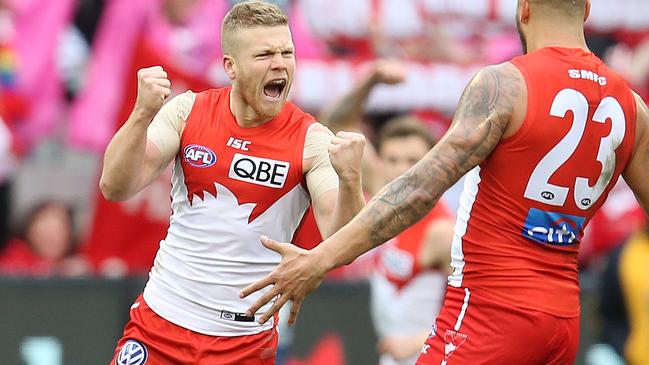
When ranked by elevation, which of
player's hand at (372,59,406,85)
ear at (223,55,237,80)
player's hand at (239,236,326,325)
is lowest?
player's hand at (239,236,326,325)

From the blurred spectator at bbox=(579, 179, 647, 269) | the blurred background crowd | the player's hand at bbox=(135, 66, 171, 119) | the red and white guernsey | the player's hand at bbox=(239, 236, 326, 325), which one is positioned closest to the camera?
the player's hand at bbox=(239, 236, 326, 325)

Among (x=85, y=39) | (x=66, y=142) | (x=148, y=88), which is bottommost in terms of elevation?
(x=66, y=142)

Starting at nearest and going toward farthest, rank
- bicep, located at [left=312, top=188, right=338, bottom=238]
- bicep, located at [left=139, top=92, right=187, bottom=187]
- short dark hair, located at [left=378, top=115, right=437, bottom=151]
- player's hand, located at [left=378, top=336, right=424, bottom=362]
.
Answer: bicep, located at [left=312, top=188, right=338, bottom=238] < bicep, located at [left=139, top=92, right=187, bottom=187] < player's hand, located at [left=378, top=336, right=424, bottom=362] < short dark hair, located at [left=378, top=115, right=437, bottom=151]

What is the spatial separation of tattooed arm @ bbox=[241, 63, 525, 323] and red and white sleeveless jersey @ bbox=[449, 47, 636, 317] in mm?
104

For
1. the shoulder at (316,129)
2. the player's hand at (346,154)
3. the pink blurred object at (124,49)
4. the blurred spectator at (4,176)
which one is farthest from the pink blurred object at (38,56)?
the player's hand at (346,154)

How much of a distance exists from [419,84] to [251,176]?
19.9 feet

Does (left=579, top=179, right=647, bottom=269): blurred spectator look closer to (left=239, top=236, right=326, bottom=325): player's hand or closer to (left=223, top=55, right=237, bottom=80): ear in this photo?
(left=223, top=55, right=237, bottom=80): ear

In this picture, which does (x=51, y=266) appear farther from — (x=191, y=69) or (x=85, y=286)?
(x=191, y=69)

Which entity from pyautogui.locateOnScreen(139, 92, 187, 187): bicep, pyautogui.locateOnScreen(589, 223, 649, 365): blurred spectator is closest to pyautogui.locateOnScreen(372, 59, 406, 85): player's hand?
pyautogui.locateOnScreen(139, 92, 187, 187): bicep

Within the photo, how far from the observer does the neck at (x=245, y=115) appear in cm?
648

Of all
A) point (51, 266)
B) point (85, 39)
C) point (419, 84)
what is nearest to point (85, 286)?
point (51, 266)

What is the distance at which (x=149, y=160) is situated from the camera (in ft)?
20.8

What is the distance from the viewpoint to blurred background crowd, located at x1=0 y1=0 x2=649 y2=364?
34.9ft

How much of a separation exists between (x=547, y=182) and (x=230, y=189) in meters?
1.47
